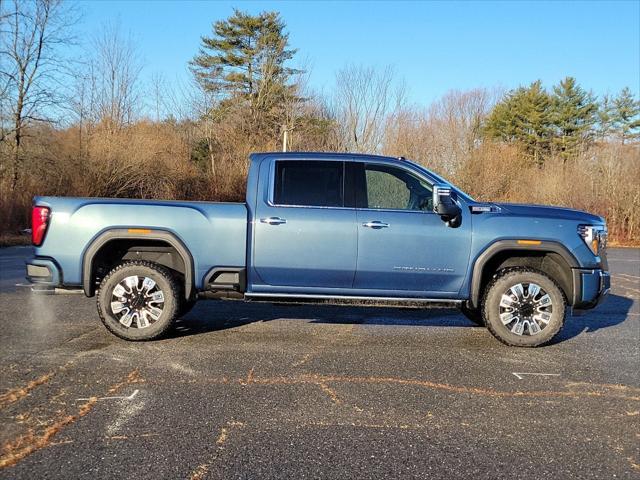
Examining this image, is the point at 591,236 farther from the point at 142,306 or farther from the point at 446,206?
the point at 142,306

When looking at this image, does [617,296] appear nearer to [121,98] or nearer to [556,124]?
[121,98]

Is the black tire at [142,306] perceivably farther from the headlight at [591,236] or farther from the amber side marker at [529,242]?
the headlight at [591,236]

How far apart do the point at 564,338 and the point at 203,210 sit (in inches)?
175

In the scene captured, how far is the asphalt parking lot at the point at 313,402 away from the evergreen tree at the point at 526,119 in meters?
41.0

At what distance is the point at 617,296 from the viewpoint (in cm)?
962

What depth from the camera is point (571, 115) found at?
47438 millimetres

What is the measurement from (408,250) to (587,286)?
195 centimetres

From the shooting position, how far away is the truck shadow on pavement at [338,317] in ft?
22.2

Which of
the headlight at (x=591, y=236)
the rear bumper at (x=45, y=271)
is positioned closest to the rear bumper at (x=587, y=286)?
the headlight at (x=591, y=236)

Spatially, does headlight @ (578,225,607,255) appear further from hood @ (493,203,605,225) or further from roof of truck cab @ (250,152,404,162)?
roof of truck cab @ (250,152,404,162)

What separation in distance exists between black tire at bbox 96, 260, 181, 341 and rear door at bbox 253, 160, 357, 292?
0.98 m

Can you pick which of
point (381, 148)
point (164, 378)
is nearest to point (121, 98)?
point (381, 148)

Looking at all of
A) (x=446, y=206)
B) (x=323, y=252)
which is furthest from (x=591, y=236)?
(x=323, y=252)

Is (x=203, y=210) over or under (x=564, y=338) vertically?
over
